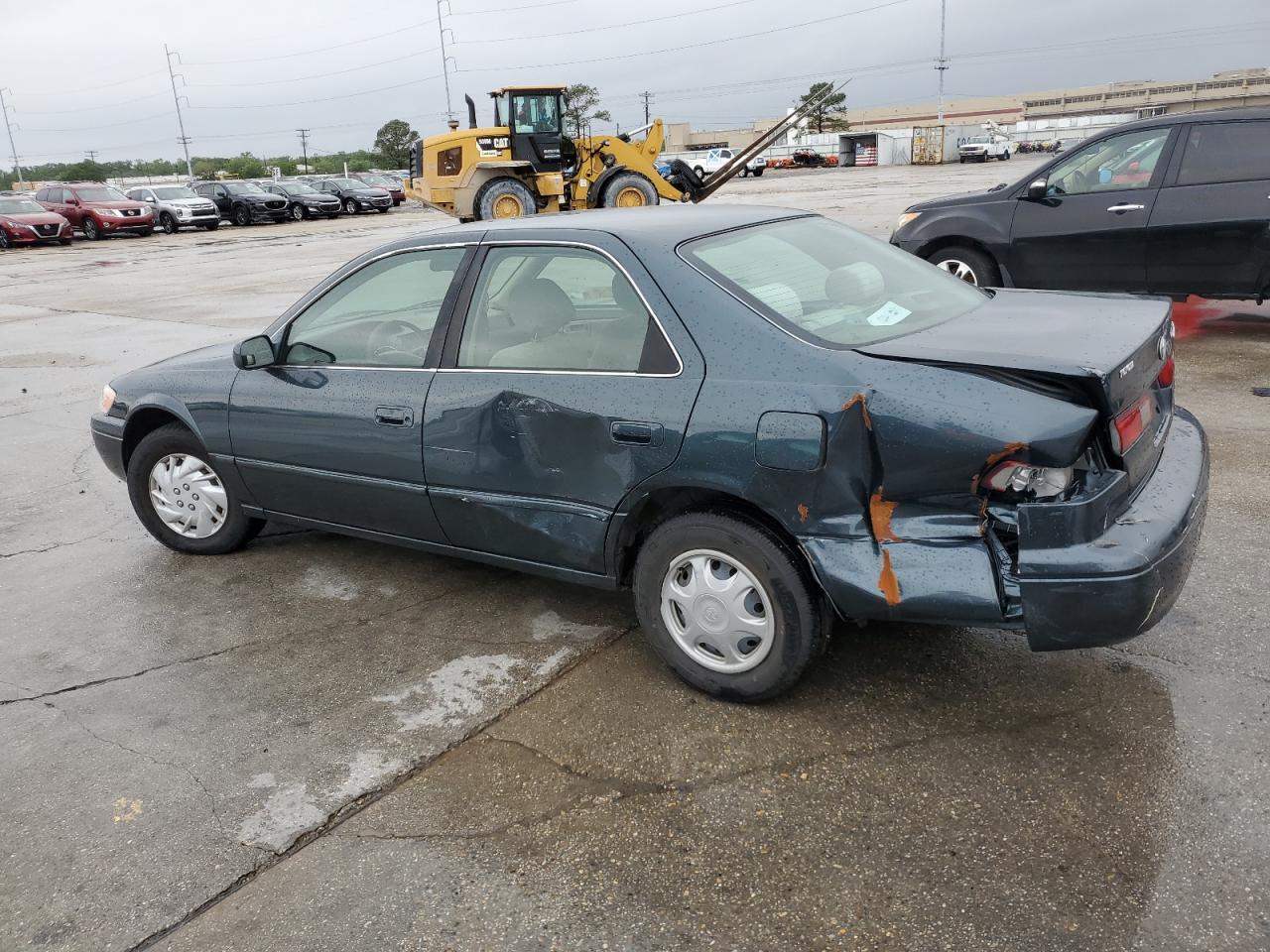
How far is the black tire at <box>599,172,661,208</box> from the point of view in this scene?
21062 mm

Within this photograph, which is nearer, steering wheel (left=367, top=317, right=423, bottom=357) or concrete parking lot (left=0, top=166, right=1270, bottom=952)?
concrete parking lot (left=0, top=166, right=1270, bottom=952)

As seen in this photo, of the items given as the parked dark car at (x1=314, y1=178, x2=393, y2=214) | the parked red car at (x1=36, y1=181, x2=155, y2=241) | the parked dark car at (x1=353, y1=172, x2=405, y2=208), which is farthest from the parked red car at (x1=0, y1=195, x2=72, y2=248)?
the parked dark car at (x1=353, y1=172, x2=405, y2=208)

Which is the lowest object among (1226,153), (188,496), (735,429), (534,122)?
(188,496)

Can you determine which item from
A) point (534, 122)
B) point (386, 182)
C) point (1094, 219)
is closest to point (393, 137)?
point (386, 182)

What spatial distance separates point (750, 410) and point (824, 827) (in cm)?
119

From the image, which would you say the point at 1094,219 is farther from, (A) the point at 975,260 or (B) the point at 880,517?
(B) the point at 880,517

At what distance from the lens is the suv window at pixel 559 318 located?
332cm

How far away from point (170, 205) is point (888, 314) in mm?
35580

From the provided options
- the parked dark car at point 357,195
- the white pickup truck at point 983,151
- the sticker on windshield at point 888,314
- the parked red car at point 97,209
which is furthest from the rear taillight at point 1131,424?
the white pickup truck at point 983,151

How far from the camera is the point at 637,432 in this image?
10.5ft

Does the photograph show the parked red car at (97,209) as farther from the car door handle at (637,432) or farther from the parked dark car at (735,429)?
the car door handle at (637,432)

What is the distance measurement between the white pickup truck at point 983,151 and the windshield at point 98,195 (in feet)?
168

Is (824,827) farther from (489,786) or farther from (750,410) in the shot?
(750,410)

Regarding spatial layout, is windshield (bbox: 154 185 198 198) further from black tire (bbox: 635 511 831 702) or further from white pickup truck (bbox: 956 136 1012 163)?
white pickup truck (bbox: 956 136 1012 163)
